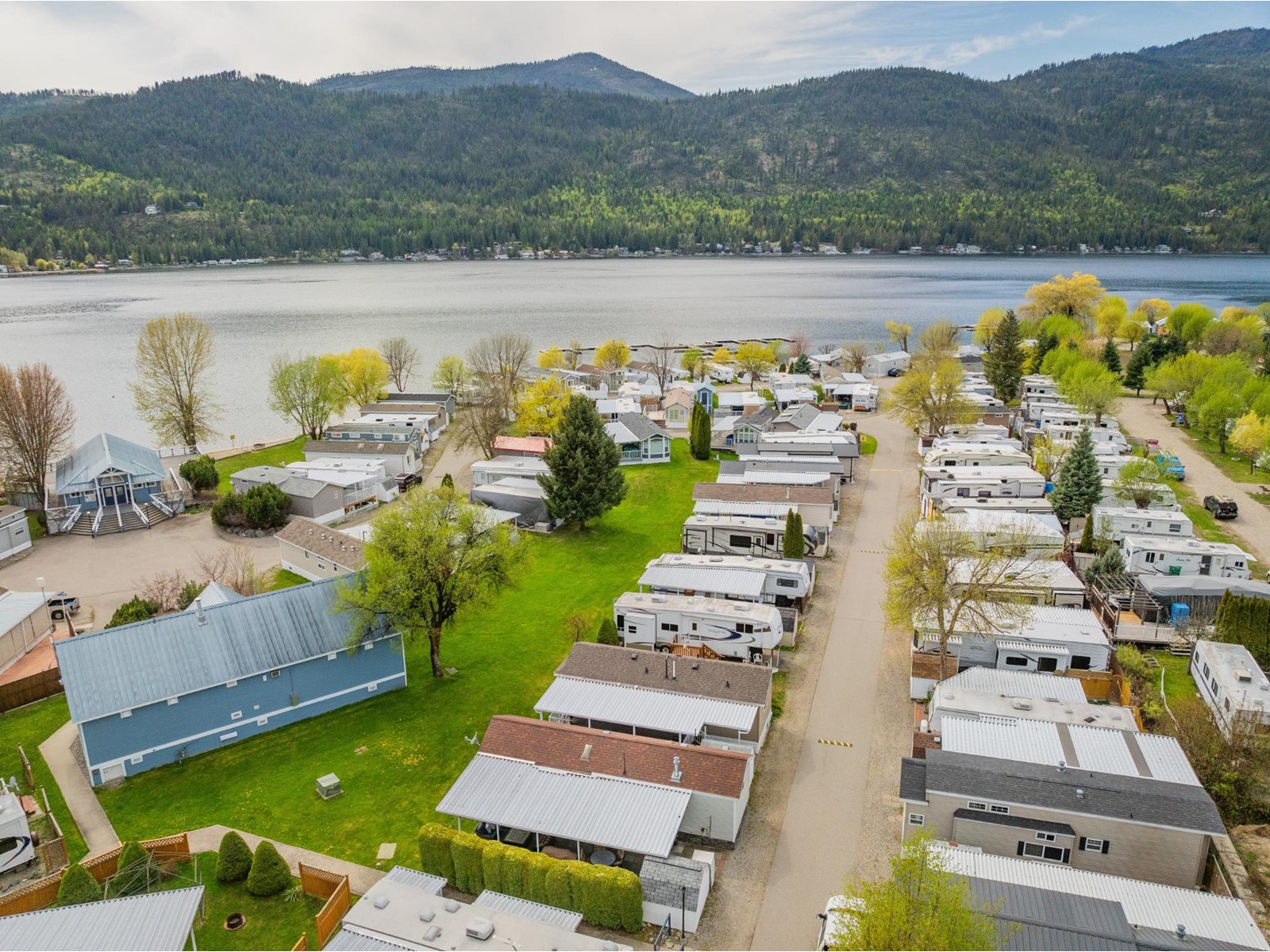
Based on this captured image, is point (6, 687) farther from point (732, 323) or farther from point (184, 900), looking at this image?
point (732, 323)

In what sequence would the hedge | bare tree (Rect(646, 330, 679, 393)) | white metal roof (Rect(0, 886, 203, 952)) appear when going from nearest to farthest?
white metal roof (Rect(0, 886, 203, 952)) → the hedge → bare tree (Rect(646, 330, 679, 393))

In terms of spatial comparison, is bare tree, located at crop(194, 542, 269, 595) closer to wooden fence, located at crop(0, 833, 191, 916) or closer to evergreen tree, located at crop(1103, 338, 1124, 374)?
wooden fence, located at crop(0, 833, 191, 916)

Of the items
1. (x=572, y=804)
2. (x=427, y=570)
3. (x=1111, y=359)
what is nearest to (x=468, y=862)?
(x=572, y=804)

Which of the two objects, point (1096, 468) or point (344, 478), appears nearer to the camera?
point (1096, 468)

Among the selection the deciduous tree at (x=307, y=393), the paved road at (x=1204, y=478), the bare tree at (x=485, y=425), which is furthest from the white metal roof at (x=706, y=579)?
the deciduous tree at (x=307, y=393)

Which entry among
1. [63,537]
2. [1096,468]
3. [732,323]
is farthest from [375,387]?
[732,323]

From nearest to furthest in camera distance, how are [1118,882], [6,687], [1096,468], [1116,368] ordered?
1. [1118,882]
2. [6,687]
3. [1096,468]
4. [1116,368]

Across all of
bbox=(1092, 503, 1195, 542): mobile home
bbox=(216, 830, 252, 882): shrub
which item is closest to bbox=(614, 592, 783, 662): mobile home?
bbox=(216, 830, 252, 882): shrub
